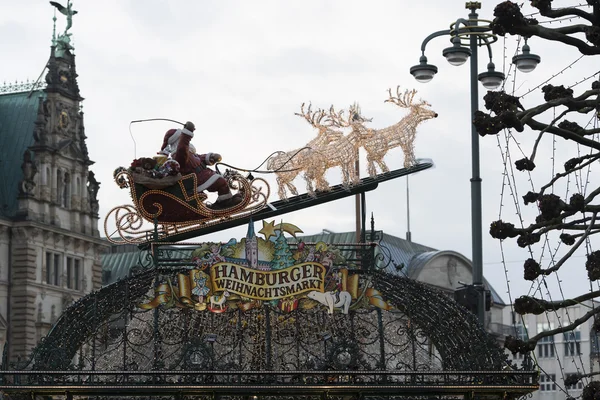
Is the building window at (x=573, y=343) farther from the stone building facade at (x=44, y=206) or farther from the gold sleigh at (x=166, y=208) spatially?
the stone building facade at (x=44, y=206)

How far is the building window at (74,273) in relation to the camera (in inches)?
Result: 3093

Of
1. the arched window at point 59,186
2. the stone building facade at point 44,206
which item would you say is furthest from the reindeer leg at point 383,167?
the arched window at point 59,186

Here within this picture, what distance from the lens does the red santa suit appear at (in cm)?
3041

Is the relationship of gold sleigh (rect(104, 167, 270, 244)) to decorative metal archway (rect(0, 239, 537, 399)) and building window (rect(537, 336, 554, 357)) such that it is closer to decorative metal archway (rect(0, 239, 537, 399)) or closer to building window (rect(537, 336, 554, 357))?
decorative metal archway (rect(0, 239, 537, 399))

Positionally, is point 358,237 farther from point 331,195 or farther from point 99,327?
point 99,327

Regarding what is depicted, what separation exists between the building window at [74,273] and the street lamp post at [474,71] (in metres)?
49.6

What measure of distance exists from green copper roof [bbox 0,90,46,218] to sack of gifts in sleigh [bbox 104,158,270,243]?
155 feet

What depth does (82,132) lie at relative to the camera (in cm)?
7931

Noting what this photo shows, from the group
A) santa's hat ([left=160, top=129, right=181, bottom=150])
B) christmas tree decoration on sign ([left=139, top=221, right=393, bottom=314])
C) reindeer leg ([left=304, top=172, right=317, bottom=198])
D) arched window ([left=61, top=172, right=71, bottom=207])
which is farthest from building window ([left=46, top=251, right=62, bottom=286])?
christmas tree decoration on sign ([left=139, top=221, right=393, bottom=314])

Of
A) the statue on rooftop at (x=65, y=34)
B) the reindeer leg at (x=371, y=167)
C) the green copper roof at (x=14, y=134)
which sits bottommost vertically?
the reindeer leg at (x=371, y=167)

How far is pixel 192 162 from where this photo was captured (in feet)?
100.0

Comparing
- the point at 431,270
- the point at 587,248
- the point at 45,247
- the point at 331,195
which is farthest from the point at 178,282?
the point at 431,270

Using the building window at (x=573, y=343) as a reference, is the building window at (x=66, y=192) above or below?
above

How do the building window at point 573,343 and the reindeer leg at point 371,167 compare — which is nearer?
the building window at point 573,343
